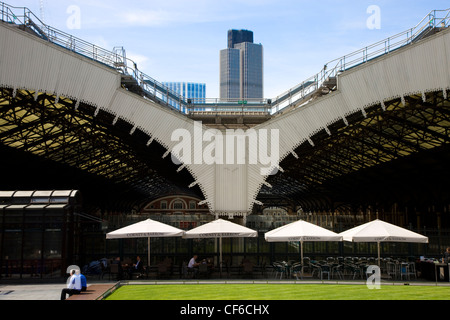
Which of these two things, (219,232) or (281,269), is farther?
(281,269)

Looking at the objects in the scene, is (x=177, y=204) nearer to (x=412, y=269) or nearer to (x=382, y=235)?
(x=412, y=269)

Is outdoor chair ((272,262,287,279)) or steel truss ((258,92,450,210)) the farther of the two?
steel truss ((258,92,450,210))

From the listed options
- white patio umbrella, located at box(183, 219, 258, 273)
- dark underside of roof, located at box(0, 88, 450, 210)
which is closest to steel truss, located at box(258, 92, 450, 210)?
dark underside of roof, located at box(0, 88, 450, 210)

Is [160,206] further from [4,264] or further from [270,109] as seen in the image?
[4,264]

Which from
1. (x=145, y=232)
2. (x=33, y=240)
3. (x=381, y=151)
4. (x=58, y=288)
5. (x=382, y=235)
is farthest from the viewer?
(x=381, y=151)

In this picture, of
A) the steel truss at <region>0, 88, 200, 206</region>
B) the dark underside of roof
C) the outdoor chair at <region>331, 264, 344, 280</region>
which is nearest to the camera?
the outdoor chair at <region>331, 264, 344, 280</region>

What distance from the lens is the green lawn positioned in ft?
57.0

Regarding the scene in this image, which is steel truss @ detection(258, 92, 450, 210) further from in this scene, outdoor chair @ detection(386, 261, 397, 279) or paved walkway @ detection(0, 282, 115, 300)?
paved walkway @ detection(0, 282, 115, 300)

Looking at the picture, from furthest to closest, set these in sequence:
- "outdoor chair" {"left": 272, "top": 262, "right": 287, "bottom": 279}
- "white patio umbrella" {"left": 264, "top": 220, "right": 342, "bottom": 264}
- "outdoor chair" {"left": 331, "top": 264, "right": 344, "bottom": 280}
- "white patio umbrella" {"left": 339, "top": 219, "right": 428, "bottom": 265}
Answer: "outdoor chair" {"left": 272, "top": 262, "right": 287, "bottom": 279} → "outdoor chair" {"left": 331, "top": 264, "right": 344, "bottom": 280} → "white patio umbrella" {"left": 264, "top": 220, "right": 342, "bottom": 264} → "white patio umbrella" {"left": 339, "top": 219, "right": 428, "bottom": 265}

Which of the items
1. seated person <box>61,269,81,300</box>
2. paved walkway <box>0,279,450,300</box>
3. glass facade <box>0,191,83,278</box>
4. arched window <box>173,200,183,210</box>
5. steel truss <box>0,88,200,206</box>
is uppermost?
steel truss <box>0,88,200,206</box>

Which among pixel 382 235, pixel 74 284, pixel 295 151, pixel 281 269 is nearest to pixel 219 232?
pixel 281 269

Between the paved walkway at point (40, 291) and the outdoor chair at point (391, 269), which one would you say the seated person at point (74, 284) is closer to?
the paved walkway at point (40, 291)

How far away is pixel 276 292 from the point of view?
18.9m
